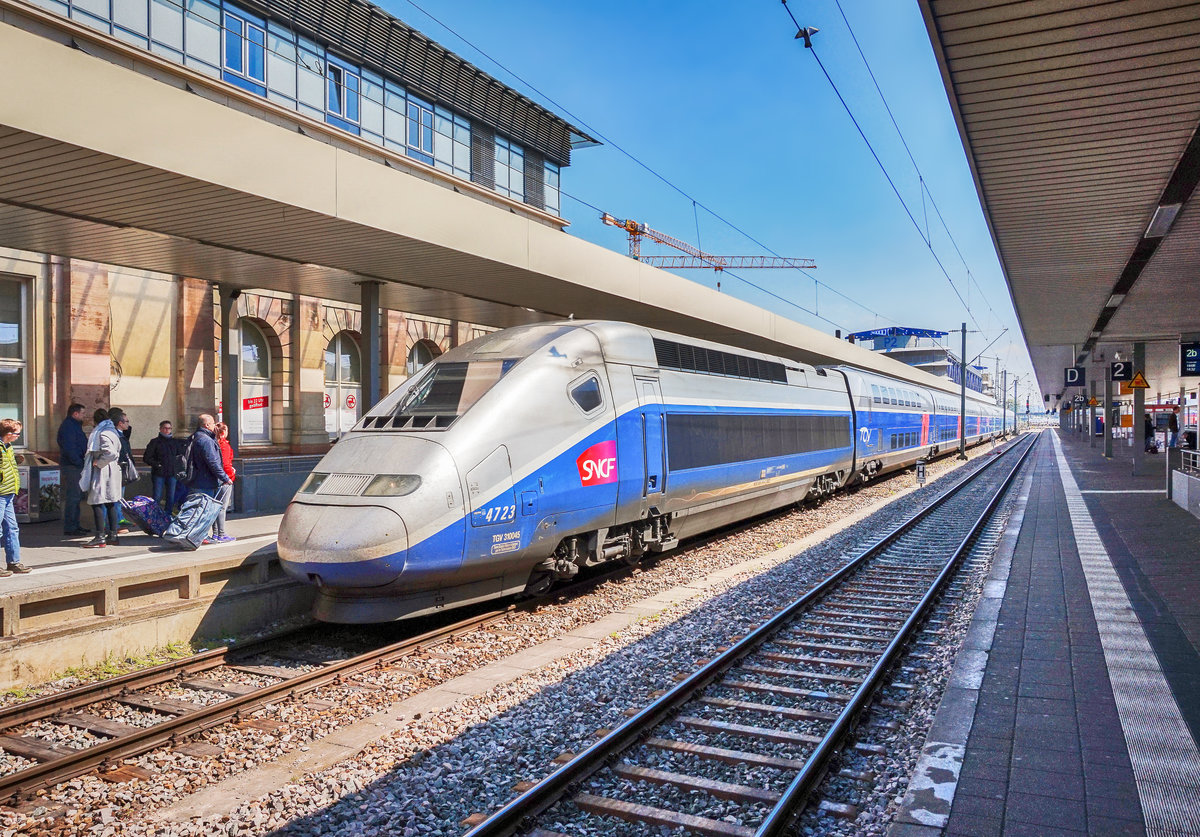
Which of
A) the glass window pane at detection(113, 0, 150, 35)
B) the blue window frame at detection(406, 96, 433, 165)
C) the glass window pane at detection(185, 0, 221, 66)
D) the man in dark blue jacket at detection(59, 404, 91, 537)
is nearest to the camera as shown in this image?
the man in dark blue jacket at detection(59, 404, 91, 537)

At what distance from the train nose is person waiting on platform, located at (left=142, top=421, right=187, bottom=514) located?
500 centimetres

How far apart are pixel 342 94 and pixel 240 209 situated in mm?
12497

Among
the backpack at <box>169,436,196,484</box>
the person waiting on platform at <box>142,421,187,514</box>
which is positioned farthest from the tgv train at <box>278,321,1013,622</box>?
the person waiting on platform at <box>142,421,187,514</box>

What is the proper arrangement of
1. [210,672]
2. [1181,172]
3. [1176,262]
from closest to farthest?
[210,672], [1181,172], [1176,262]

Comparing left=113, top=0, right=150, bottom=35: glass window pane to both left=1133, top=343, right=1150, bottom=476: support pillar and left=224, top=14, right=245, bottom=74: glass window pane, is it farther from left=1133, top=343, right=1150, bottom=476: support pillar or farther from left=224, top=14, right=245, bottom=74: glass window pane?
left=1133, top=343, right=1150, bottom=476: support pillar

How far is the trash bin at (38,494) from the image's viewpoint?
12109 mm

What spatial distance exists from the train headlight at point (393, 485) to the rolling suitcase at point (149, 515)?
12.9 feet

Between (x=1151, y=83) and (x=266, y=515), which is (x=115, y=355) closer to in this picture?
(x=266, y=515)

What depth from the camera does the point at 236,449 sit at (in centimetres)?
1501

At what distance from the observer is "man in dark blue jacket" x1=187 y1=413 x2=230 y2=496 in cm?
956

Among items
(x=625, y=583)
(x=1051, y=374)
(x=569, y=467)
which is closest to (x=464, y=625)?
(x=569, y=467)

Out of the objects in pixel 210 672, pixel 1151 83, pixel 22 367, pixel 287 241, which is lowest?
pixel 210 672

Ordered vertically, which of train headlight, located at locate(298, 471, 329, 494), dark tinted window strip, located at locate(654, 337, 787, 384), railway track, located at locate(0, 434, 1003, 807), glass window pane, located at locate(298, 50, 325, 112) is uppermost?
glass window pane, located at locate(298, 50, 325, 112)

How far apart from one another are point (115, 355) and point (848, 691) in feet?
50.1
